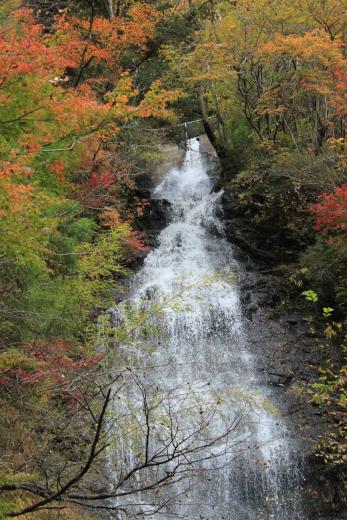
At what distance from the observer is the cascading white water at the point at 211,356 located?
943 cm

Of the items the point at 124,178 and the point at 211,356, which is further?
the point at 124,178

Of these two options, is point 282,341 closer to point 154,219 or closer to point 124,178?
point 154,219

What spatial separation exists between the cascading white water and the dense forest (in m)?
0.79

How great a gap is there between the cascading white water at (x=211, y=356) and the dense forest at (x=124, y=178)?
2.58ft

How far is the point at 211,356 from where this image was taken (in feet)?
41.0

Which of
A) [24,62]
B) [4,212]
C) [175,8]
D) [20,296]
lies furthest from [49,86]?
[175,8]

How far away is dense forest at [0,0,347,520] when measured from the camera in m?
6.13

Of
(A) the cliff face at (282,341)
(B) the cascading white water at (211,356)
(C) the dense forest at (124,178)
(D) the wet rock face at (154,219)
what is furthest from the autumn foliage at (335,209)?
(D) the wet rock face at (154,219)

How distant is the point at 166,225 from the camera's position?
58.1 feet

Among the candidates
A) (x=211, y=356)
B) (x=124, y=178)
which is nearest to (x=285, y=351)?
(x=211, y=356)

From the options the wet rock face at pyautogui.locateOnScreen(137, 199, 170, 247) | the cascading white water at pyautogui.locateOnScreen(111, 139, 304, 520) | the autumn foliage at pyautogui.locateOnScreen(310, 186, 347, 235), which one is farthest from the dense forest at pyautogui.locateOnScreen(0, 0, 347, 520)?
the cascading white water at pyautogui.locateOnScreen(111, 139, 304, 520)

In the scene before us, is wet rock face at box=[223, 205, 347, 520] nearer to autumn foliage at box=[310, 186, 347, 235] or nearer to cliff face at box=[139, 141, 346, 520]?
cliff face at box=[139, 141, 346, 520]

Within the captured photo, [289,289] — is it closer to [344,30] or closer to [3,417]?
[344,30]

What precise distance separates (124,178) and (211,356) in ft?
23.4
